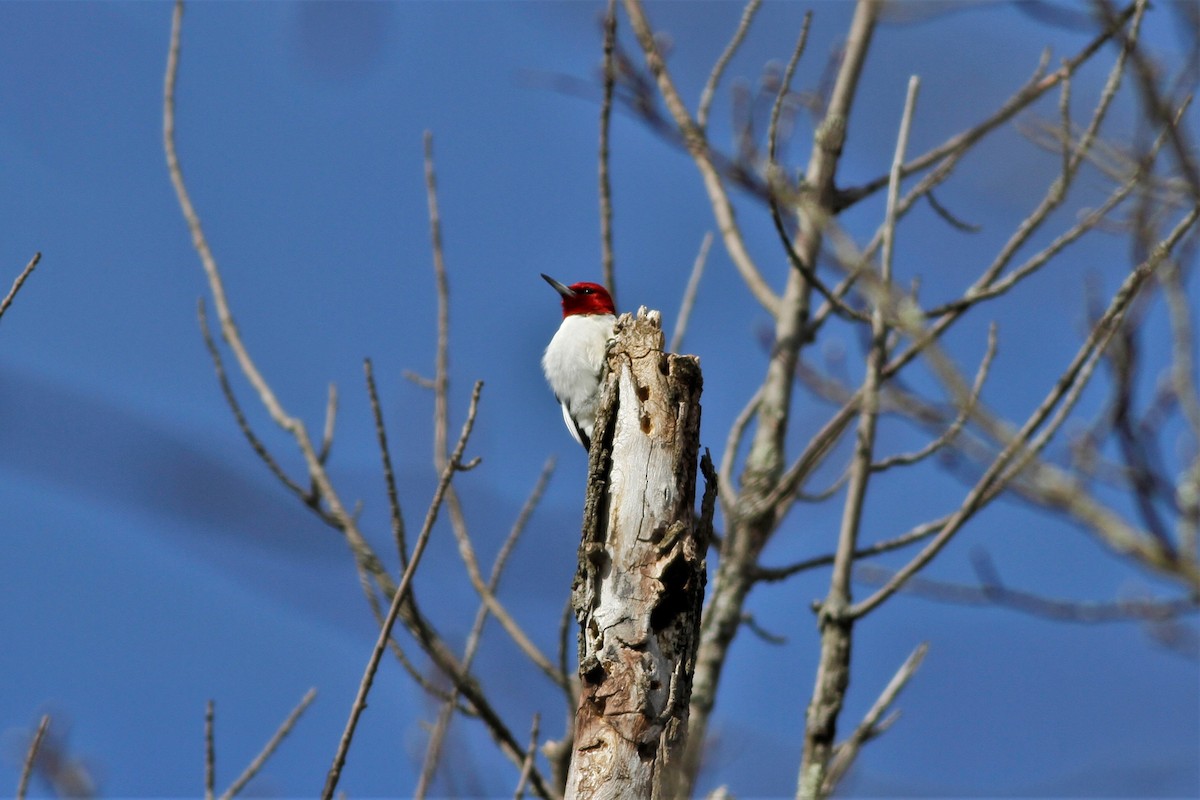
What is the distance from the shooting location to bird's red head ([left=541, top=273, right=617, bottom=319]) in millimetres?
6000

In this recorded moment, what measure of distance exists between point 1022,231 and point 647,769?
275 centimetres

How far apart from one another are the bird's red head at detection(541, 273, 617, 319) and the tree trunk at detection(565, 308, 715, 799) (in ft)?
8.93

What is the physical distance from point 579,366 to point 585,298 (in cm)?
108

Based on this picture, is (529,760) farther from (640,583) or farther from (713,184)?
(713,184)

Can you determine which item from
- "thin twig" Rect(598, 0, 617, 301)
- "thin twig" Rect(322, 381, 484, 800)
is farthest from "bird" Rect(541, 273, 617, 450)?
Answer: "thin twig" Rect(322, 381, 484, 800)

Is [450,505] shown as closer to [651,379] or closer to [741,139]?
[651,379]

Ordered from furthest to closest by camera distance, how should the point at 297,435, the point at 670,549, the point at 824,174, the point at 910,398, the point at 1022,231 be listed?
1. the point at 824,174
2. the point at 1022,231
3. the point at 297,435
4. the point at 670,549
5. the point at 910,398

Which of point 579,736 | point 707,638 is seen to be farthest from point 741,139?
point 579,736

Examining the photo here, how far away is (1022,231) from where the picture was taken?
4375 mm

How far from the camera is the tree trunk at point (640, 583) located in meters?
2.64

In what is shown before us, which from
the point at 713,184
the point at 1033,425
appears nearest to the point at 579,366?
the point at 713,184

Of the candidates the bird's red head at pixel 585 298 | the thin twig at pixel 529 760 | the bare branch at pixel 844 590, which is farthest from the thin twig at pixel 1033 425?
the bird's red head at pixel 585 298

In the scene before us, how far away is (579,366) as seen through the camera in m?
5.03

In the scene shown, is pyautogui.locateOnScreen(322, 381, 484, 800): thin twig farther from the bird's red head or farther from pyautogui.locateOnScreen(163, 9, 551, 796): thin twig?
the bird's red head
